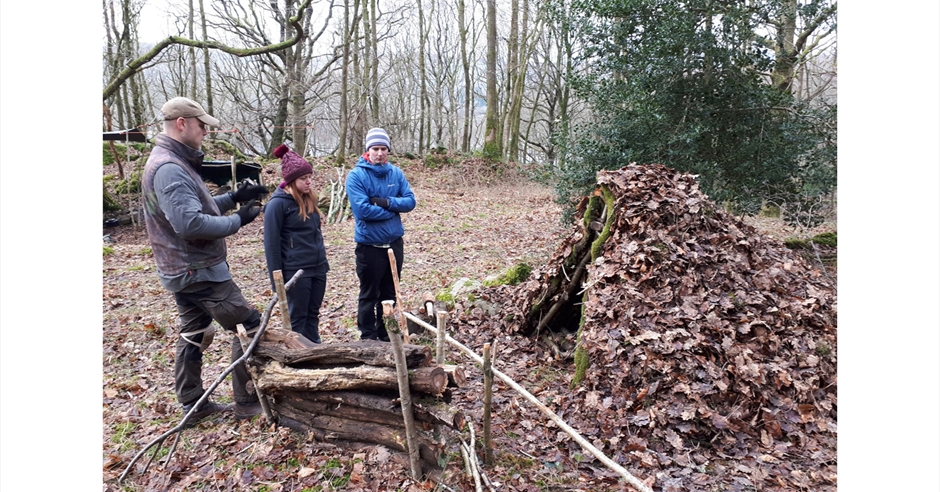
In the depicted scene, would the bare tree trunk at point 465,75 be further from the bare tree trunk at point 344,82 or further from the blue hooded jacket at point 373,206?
the blue hooded jacket at point 373,206

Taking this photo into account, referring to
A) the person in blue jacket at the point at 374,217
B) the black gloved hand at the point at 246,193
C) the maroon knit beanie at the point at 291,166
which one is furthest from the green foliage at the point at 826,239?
the black gloved hand at the point at 246,193

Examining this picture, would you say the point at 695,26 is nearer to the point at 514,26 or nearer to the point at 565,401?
the point at 565,401

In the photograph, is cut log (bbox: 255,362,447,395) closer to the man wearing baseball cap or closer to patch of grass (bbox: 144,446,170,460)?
the man wearing baseball cap

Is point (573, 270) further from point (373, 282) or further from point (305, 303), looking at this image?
point (305, 303)

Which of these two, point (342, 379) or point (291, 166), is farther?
A: point (291, 166)

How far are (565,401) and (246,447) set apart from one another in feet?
7.86

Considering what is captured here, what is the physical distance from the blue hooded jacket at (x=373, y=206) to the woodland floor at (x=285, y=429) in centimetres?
145

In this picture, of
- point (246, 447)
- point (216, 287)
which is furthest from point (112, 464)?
point (216, 287)

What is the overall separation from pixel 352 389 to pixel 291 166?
6.46 feet

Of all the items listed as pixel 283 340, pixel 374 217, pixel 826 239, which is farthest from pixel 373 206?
pixel 826 239

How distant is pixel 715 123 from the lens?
7863 millimetres

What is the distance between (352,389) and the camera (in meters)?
3.24

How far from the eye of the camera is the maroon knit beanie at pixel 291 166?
4.13m

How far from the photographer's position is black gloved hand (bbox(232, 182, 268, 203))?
12.2 feet
